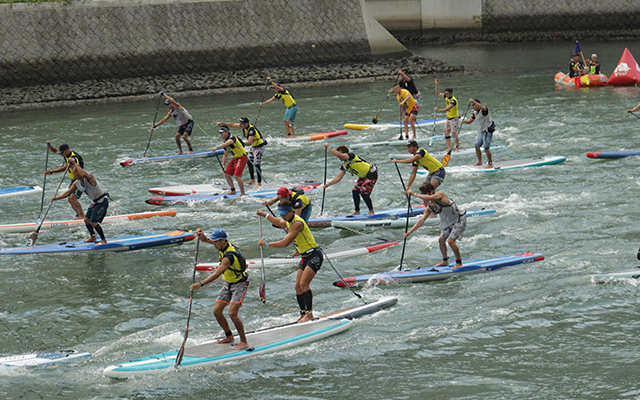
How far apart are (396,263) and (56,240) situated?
885 cm

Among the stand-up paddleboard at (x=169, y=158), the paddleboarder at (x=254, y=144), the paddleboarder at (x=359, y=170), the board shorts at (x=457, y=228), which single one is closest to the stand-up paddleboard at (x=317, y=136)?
the stand-up paddleboard at (x=169, y=158)

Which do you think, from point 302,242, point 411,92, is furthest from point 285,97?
point 302,242

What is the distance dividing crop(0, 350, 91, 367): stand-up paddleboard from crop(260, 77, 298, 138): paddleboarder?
51.9ft

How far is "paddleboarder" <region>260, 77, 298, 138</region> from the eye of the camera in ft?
89.8

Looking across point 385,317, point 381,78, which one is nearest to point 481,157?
point 385,317

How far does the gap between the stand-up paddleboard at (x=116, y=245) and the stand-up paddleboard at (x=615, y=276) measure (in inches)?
369

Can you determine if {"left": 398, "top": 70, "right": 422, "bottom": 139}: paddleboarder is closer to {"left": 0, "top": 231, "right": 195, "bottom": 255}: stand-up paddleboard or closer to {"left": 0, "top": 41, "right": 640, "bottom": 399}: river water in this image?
{"left": 0, "top": 41, "right": 640, "bottom": 399}: river water

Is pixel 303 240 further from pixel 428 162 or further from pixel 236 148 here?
pixel 236 148

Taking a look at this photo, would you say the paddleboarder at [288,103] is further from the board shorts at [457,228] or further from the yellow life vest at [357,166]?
the board shorts at [457,228]

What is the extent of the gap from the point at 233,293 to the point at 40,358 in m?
3.48

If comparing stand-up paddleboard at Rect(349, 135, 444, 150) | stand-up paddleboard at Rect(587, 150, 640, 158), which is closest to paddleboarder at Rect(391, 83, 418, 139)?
stand-up paddleboard at Rect(349, 135, 444, 150)

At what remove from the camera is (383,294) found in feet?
47.2

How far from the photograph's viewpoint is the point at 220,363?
39.1 ft

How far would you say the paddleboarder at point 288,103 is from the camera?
89.8 ft
